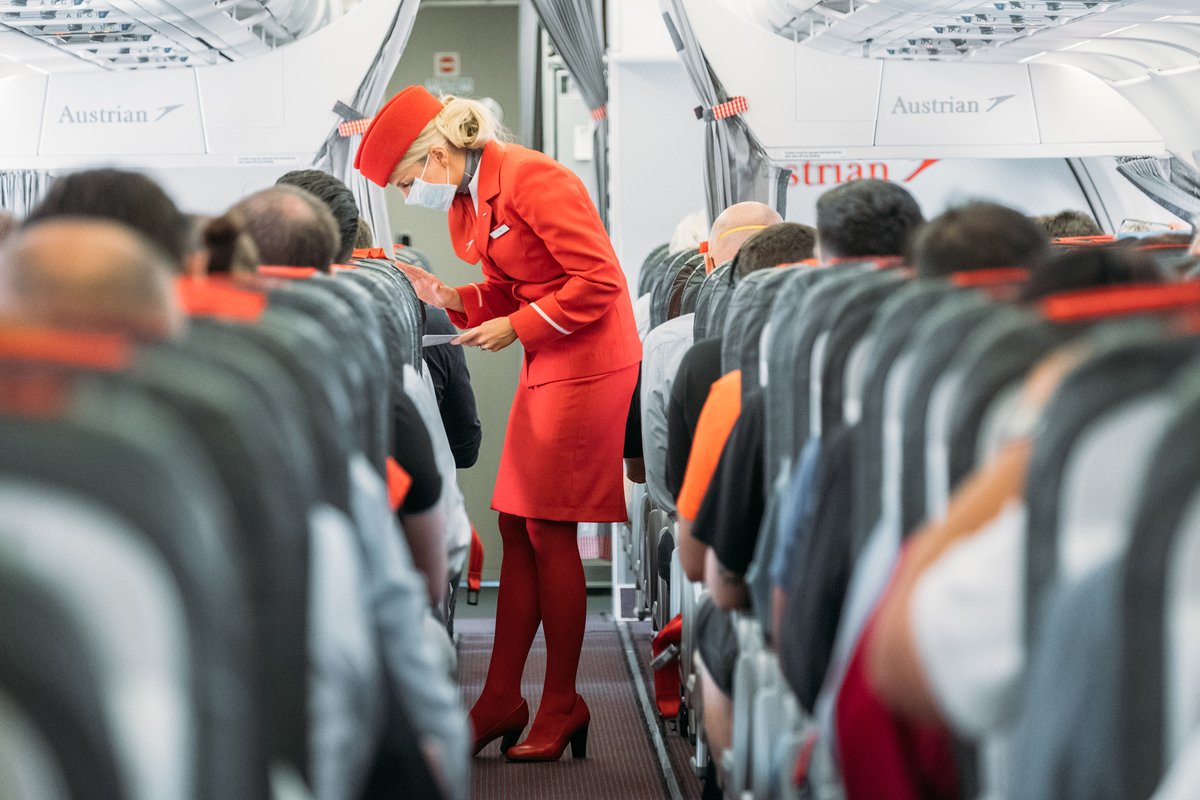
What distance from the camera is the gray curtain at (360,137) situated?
5.49 meters

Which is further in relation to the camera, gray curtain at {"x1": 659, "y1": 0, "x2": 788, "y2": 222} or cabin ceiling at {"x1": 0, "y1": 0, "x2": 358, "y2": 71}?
gray curtain at {"x1": 659, "y1": 0, "x2": 788, "y2": 222}

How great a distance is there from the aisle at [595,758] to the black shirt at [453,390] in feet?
2.92

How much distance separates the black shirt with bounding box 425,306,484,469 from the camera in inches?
161

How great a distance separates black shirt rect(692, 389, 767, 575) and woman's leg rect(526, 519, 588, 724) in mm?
1389

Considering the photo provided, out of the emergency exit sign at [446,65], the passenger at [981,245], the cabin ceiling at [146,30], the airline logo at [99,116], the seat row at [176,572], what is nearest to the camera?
the seat row at [176,572]

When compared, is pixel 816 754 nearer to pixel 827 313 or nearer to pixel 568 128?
pixel 827 313

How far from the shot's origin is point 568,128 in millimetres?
6910

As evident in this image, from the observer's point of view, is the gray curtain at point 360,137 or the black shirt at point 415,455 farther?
the gray curtain at point 360,137

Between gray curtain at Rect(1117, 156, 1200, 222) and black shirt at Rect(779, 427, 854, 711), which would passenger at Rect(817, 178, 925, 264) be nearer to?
black shirt at Rect(779, 427, 854, 711)

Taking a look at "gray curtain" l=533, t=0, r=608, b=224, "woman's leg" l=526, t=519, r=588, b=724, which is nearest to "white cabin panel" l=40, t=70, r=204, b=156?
"gray curtain" l=533, t=0, r=608, b=224

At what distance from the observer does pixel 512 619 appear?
12.2 ft

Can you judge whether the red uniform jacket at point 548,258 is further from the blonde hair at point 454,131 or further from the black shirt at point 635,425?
the black shirt at point 635,425

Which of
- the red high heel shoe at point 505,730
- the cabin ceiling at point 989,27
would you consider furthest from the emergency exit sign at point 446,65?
the red high heel shoe at point 505,730

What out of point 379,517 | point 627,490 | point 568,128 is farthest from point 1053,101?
point 379,517
